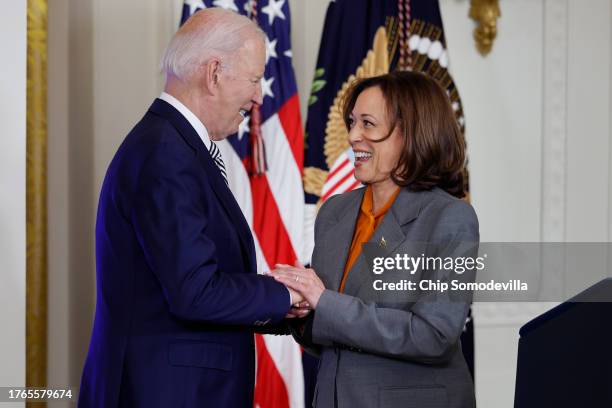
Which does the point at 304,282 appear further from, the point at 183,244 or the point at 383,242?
the point at 183,244

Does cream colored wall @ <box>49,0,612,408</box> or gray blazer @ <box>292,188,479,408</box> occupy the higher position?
cream colored wall @ <box>49,0,612,408</box>

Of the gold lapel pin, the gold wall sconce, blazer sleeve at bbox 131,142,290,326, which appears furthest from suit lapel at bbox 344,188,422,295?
the gold wall sconce

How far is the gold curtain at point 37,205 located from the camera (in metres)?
3.41

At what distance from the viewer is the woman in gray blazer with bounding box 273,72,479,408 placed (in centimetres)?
212

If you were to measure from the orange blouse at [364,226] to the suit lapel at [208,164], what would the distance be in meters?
0.31

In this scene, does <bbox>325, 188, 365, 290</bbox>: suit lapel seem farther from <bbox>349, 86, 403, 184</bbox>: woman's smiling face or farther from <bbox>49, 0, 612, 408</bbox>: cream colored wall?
<bbox>49, 0, 612, 408</bbox>: cream colored wall

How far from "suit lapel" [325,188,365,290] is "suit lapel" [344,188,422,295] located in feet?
0.22

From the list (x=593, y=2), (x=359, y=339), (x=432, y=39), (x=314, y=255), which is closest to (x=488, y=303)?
(x=432, y=39)

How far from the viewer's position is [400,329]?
6.91 feet

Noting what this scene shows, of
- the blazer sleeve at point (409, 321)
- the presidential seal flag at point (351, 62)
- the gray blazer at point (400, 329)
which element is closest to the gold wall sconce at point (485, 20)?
the presidential seal flag at point (351, 62)

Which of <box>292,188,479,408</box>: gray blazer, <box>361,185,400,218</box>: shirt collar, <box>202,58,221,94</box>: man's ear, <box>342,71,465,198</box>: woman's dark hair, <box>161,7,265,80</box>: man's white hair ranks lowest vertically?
→ <box>292,188,479,408</box>: gray blazer

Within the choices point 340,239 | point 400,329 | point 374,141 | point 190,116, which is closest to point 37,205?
point 190,116

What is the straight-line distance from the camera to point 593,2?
5.00m

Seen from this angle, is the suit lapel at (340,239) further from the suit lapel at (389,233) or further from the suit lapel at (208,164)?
the suit lapel at (208,164)
